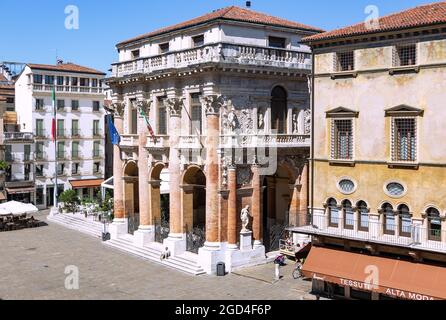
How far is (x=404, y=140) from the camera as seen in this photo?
25.7 meters

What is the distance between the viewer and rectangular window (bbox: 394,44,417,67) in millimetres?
25250

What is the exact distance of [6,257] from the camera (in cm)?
3862

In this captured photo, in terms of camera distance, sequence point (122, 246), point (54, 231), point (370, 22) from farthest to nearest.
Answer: point (54, 231)
point (122, 246)
point (370, 22)

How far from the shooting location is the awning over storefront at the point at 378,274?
23.8 meters

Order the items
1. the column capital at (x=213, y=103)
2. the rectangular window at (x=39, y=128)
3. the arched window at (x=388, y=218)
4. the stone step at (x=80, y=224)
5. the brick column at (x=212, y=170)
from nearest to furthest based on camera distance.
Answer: the arched window at (x=388, y=218) < the column capital at (x=213, y=103) < the brick column at (x=212, y=170) < the stone step at (x=80, y=224) < the rectangular window at (x=39, y=128)

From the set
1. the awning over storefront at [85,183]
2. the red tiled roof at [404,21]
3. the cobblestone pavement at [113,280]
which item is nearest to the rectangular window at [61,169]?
the awning over storefront at [85,183]

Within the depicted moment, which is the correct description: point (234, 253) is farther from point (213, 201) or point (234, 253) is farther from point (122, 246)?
point (122, 246)

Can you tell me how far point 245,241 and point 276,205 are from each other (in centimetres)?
741

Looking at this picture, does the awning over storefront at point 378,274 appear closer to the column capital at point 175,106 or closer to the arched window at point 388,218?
the arched window at point 388,218

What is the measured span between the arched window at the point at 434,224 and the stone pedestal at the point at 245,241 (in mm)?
12909

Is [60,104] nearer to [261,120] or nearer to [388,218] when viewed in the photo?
[261,120]

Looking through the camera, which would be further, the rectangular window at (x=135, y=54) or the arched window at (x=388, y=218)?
Result: the rectangular window at (x=135, y=54)
